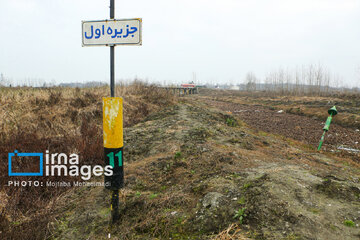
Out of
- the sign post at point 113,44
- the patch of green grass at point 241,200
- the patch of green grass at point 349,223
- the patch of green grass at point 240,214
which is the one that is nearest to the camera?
the patch of green grass at point 349,223

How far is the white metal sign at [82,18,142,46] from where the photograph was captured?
2.45 m

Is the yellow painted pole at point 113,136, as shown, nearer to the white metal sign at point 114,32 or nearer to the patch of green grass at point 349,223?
the white metal sign at point 114,32

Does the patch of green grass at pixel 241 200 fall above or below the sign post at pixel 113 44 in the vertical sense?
below

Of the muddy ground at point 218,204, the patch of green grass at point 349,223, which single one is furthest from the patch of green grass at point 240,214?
the patch of green grass at point 349,223

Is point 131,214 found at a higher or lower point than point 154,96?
lower

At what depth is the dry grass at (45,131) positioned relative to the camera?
9.62 feet

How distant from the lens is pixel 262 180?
3008mm

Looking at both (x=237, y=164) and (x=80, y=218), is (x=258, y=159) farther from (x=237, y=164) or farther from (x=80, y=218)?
(x=80, y=218)

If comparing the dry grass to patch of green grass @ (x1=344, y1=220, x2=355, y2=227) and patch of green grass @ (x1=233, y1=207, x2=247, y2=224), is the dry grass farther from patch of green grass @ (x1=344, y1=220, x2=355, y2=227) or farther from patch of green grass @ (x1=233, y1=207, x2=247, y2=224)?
patch of green grass @ (x1=344, y1=220, x2=355, y2=227)

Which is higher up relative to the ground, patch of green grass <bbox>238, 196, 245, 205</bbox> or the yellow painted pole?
the yellow painted pole

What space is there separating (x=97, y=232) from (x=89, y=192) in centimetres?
113

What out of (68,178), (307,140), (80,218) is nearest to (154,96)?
(307,140)

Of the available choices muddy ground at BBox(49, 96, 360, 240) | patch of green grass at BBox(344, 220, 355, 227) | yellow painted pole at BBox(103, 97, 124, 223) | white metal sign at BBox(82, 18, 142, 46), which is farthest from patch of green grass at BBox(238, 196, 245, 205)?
white metal sign at BBox(82, 18, 142, 46)

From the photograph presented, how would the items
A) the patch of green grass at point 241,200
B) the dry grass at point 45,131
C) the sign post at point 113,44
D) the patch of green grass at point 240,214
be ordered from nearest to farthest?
1. the patch of green grass at point 240,214
2. the sign post at point 113,44
3. the patch of green grass at point 241,200
4. the dry grass at point 45,131
